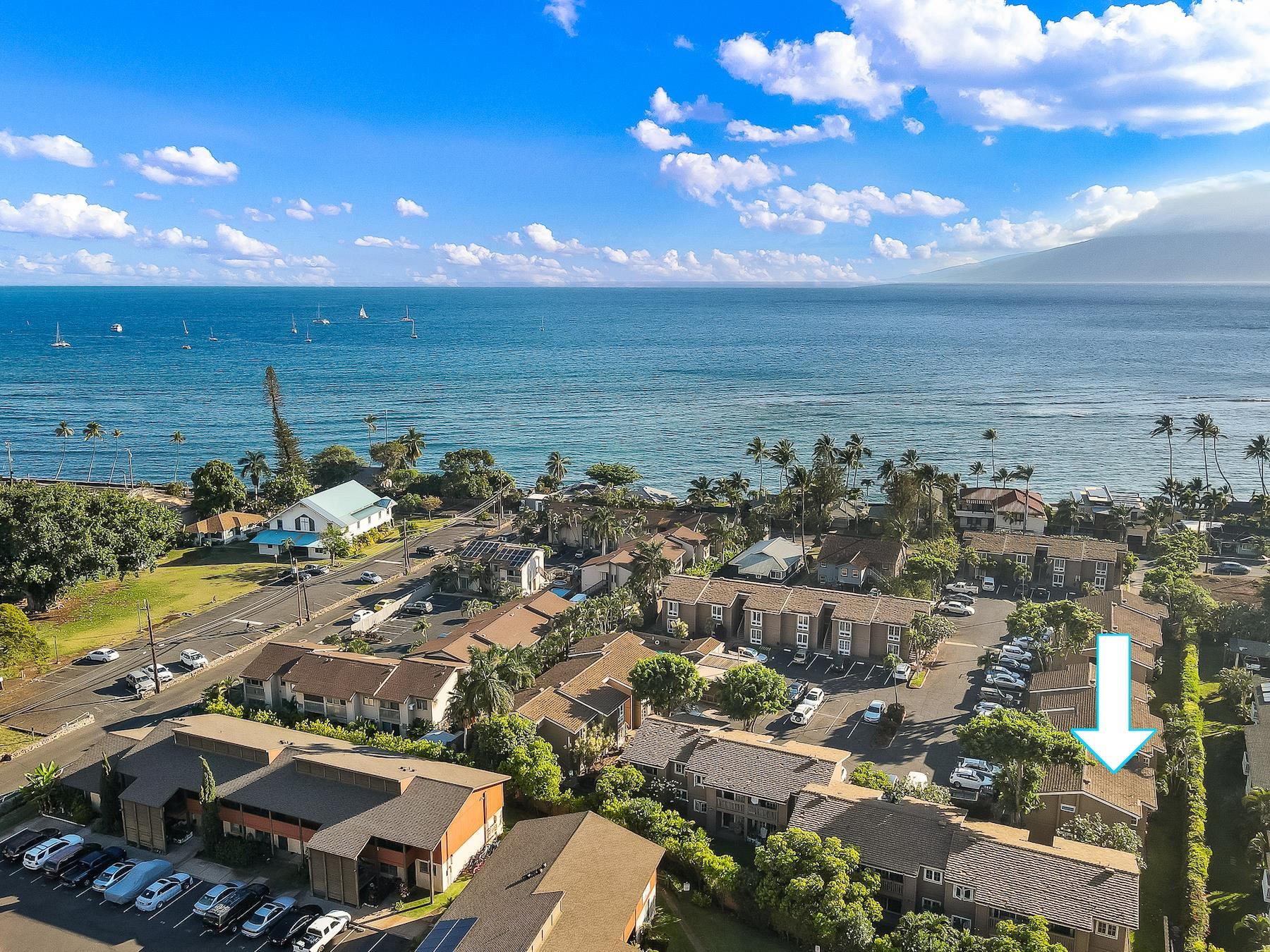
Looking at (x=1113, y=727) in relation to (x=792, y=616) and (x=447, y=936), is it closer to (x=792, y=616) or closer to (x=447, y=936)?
(x=792, y=616)

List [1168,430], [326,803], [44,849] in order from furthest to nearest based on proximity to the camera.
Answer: [1168,430]
[326,803]
[44,849]

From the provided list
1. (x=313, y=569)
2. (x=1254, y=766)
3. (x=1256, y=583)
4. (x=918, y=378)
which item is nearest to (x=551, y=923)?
(x=1254, y=766)

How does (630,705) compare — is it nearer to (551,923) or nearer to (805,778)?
(805,778)

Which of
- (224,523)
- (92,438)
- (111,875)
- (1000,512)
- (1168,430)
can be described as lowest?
(111,875)

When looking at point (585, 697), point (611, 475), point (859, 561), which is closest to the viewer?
point (585, 697)

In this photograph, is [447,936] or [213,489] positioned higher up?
[213,489]

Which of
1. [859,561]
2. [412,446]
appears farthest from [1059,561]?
[412,446]

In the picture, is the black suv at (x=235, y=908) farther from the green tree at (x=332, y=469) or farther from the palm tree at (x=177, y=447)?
the palm tree at (x=177, y=447)

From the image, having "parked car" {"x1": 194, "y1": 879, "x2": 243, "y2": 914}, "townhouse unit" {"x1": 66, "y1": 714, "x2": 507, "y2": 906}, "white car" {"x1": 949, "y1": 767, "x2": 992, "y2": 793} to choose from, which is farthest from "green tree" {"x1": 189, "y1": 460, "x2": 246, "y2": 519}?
"white car" {"x1": 949, "y1": 767, "x2": 992, "y2": 793}
